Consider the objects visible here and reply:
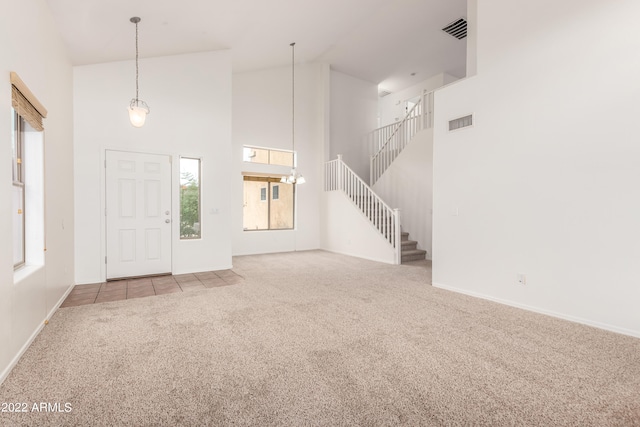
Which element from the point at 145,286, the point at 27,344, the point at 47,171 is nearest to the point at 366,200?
the point at 145,286

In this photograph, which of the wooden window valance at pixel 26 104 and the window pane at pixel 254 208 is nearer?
the wooden window valance at pixel 26 104

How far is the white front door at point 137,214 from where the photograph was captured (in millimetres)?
4992

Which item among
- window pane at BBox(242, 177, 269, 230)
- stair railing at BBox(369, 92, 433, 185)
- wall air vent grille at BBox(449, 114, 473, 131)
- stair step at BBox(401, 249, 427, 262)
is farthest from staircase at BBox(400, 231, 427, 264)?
window pane at BBox(242, 177, 269, 230)

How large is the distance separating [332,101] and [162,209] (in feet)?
20.0

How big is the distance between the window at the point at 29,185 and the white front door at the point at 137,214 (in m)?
1.85

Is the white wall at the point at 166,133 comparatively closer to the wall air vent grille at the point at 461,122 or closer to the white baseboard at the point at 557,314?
the wall air vent grille at the point at 461,122

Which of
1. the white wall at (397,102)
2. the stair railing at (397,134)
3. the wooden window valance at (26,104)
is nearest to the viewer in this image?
the wooden window valance at (26,104)

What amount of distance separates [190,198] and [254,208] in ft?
8.32

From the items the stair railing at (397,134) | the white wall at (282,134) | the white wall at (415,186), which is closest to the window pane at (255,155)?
the white wall at (282,134)

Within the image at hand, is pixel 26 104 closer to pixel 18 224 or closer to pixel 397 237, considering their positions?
pixel 18 224

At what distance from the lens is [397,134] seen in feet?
27.8

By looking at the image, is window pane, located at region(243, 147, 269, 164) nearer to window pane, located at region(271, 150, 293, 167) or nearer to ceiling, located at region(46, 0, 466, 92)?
window pane, located at region(271, 150, 293, 167)

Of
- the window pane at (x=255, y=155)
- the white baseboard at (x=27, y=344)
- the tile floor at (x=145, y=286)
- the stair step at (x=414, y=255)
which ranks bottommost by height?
the tile floor at (x=145, y=286)

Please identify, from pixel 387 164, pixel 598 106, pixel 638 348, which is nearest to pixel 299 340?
pixel 638 348
